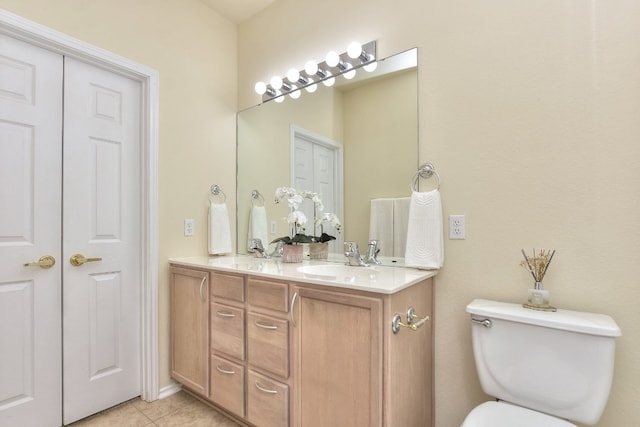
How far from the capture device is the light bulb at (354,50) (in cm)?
184

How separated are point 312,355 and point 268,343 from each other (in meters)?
0.26

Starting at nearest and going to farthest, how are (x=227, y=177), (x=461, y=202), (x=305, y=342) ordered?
(x=305, y=342)
(x=461, y=202)
(x=227, y=177)

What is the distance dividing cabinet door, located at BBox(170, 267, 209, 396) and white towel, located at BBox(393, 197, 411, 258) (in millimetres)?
1055

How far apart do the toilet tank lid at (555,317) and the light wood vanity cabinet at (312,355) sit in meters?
0.28

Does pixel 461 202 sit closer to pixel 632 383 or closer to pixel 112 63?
pixel 632 383

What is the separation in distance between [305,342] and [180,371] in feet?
3.57

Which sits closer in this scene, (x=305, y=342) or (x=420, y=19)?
(x=305, y=342)

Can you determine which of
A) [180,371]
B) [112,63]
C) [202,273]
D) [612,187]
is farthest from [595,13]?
[180,371]

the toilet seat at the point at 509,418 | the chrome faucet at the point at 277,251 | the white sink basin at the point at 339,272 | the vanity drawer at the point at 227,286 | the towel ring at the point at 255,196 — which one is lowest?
the toilet seat at the point at 509,418

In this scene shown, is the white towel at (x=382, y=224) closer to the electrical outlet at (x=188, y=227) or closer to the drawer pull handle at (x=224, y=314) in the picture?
the drawer pull handle at (x=224, y=314)

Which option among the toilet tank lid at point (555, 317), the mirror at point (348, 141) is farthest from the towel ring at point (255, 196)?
the toilet tank lid at point (555, 317)

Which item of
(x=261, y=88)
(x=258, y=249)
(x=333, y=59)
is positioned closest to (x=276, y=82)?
(x=261, y=88)

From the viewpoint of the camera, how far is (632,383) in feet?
3.90

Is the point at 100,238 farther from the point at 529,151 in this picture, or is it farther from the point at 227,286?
the point at 529,151
